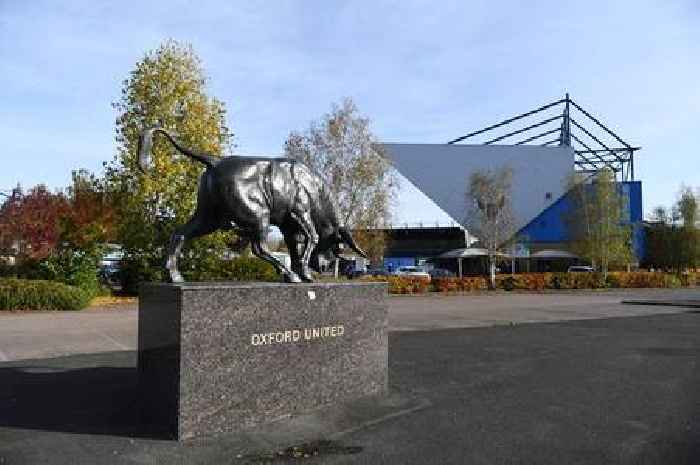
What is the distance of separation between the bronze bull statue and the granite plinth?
1.74ft

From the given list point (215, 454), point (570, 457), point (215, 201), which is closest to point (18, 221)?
point (215, 201)

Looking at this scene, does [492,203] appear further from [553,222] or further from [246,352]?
[246,352]

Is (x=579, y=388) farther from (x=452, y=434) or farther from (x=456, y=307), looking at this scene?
(x=456, y=307)

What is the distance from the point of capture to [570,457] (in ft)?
16.7

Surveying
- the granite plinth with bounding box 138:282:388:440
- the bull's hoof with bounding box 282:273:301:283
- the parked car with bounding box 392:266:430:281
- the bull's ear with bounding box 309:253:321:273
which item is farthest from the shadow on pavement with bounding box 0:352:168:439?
the parked car with bounding box 392:266:430:281

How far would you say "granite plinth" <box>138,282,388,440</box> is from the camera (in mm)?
5410

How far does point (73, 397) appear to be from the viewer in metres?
7.10

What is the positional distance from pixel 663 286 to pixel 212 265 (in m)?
27.5

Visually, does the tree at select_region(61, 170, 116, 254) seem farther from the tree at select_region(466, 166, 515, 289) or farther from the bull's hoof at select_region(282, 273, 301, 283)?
the tree at select_region(466, 166, 515, 289)

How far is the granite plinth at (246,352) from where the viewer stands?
541 centimetres

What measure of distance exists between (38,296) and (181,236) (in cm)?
1581

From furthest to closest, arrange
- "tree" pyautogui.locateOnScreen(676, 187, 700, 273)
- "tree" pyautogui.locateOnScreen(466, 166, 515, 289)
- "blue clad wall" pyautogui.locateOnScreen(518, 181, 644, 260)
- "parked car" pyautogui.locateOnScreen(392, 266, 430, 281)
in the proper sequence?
1. "blue clad wall" pyautogui.locateOnScreen(518, 181, 644, 260)
2. "tree" pyautogui.locateOnScreen(676, 187, 700, 273)
3. "tree" pyautogui.locateOnScreen(466, 166, 515, 289)
4. "parked car" pyautogui.locateOnScreen(392, 266, 430, 281)

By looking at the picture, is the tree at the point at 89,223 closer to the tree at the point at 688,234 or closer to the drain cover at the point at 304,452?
the drain cover at the point at 304,452

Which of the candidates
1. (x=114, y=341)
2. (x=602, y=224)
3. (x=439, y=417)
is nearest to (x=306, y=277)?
(x=439, y=417)
